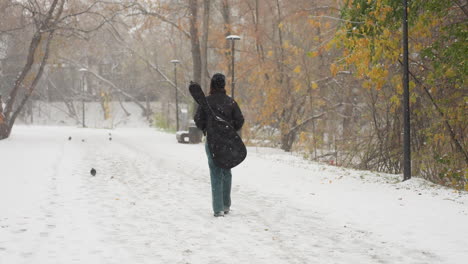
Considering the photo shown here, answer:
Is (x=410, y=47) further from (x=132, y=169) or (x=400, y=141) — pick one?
(x=132, y=169)

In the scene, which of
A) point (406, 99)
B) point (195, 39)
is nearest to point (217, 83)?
point (406, 99)

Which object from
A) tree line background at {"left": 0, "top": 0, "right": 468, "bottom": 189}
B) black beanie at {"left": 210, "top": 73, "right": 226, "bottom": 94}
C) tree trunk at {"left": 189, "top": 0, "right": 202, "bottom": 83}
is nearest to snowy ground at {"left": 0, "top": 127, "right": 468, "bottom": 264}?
black beanie at {"left": 210, "top": 73, "right": 226, "bottom": 94}

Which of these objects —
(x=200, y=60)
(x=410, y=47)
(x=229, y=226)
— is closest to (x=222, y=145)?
(x=229, y=226)

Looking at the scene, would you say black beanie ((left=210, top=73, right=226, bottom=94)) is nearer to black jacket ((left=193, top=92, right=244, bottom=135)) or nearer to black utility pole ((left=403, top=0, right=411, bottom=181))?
black jacket ((left=193, top=92, right=244, bottom=135))

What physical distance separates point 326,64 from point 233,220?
1448 cm

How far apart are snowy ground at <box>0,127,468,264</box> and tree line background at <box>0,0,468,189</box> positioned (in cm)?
222

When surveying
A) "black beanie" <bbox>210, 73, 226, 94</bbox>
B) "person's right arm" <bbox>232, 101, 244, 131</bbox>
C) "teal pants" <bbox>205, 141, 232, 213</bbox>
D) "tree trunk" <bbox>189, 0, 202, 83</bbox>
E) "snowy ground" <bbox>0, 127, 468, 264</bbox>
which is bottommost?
"snowy ground" <bbox>0, 127, 468, 264</bbox>

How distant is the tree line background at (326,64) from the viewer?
32.7ft

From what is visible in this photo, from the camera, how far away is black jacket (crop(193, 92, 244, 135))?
6.93 meters

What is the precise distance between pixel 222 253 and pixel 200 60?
2054 cm

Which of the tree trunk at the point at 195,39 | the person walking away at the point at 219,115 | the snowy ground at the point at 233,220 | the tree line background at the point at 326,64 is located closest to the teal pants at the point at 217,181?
the person walking away at the point at 219,115

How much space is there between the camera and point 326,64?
66.4 feet

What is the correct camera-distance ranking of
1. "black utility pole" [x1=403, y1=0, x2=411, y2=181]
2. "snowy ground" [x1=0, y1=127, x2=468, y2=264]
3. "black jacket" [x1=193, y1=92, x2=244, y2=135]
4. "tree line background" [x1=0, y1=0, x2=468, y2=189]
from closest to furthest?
"snowy ground" [x1=0, y1=127, x2=468, y2=264] → "black jacket" [x1=193, y1=92, x2=244, y2=135] → "black utility pole" [x1=403, y1=0, x2=411, y2=181] → "tree line background" [x1=0, y1=0, x2=468, y2=189]

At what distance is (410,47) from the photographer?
12.1 metres
